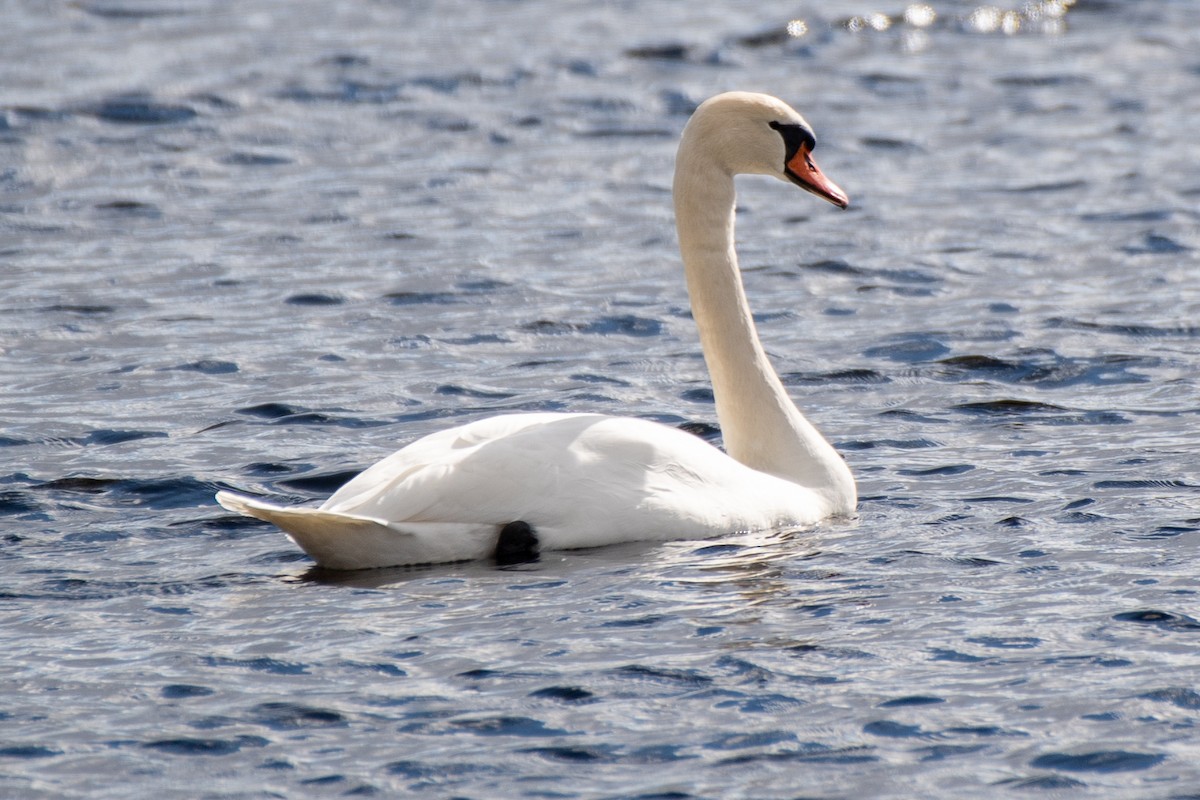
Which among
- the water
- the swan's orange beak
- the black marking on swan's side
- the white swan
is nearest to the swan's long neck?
the white swan

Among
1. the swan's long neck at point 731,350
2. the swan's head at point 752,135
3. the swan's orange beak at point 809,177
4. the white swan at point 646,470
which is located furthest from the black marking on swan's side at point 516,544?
the swan's orange beak at point 809,177

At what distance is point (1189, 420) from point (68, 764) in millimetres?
6020

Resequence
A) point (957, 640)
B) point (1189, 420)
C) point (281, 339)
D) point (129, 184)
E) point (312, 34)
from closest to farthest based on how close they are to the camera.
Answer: point (957, 640) → point (1189, 420) → point (281, 339) → point (129, 184) → point (312, 34)

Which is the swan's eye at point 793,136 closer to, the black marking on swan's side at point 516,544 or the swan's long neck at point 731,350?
the swan's long neck at point 731,350

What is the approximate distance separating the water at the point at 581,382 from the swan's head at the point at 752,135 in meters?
1.49

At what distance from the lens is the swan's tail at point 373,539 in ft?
24.2

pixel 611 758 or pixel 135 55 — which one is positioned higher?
pixel 135 55

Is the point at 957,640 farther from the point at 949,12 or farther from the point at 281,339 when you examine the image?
the point at 949,12

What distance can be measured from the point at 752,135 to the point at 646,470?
1.71 metres

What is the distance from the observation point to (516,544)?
300 inches

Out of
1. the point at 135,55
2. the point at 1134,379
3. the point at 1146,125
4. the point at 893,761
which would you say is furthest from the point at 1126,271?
the point at 135,55

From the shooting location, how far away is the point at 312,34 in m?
21.7

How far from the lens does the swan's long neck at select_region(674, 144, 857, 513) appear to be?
28.4 ft

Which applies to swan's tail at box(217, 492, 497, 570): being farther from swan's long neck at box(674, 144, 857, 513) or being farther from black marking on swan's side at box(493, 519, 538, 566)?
swan's long neck at box(674, 144, 857, 513)
